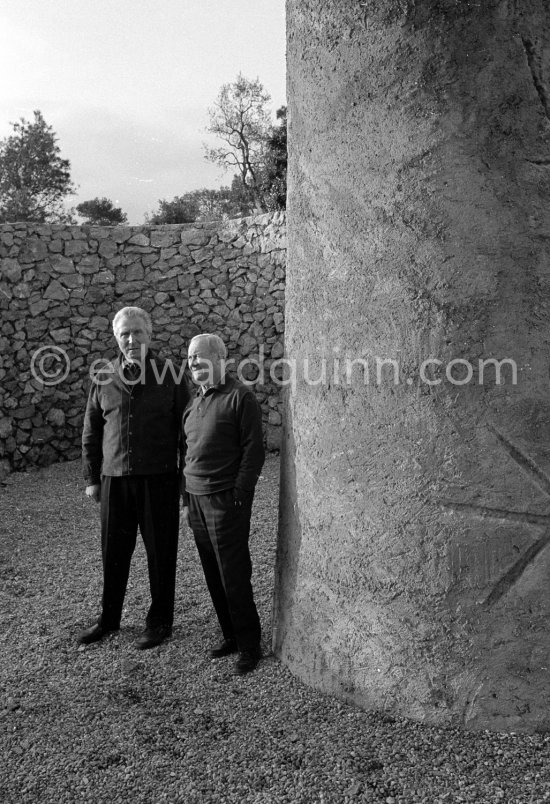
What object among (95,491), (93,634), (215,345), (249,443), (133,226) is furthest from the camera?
(133,226)

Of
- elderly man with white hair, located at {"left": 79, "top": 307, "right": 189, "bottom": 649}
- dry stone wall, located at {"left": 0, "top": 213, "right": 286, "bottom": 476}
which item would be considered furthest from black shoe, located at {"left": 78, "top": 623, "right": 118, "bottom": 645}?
dry stone wall, located at {"left": 0, "top": 213, "right": 286, "bottom": 476}

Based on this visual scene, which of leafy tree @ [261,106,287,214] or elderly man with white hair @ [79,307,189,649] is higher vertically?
leafy tree @ [261,106,287,214]

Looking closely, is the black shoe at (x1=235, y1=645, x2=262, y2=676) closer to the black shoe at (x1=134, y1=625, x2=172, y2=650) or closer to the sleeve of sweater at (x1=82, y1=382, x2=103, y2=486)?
the black shoe at (x1=134, y1=625, x2=172, y2=650)

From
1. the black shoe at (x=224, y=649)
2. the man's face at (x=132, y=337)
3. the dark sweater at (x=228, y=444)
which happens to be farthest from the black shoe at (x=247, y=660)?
the man's face at (x=132, y=337)

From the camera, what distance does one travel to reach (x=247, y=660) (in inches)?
143

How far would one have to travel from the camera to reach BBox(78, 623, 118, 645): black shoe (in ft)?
13.6

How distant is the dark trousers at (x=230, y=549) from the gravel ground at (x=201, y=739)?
8.6 inches

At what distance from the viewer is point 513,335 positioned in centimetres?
294

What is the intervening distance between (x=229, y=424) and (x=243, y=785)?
1562 mm

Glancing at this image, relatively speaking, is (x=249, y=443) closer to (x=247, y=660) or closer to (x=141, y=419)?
(x=141, y=419)

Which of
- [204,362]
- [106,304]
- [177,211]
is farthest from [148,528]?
[177,211]

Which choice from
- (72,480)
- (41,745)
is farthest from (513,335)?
(72,480)

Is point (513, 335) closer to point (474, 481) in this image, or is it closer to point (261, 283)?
point (474, 481)

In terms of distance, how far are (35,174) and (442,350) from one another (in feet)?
79.0
